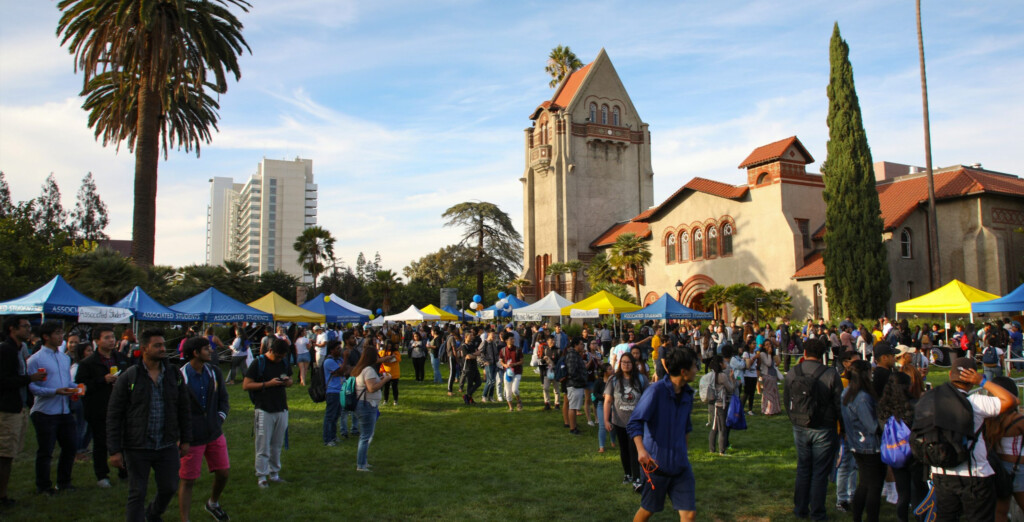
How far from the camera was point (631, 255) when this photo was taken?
140 feet

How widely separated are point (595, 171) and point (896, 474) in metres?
49.9

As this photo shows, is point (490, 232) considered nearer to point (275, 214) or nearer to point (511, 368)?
point (511, 368)

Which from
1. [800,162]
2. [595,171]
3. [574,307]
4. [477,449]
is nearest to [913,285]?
[800,162]

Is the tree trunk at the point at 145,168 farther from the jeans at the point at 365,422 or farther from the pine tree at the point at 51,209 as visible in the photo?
the pine tree at the point at 51,209

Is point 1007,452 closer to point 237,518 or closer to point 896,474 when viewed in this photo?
point 896,474

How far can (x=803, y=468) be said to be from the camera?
278 inches

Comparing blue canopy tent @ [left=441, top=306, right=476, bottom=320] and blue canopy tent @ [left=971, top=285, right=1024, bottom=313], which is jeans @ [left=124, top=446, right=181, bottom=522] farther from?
blue canopy tent @ [left=441, top=306, right=476, bottom=320]

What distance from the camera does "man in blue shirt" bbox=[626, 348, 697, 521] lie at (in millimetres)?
5199

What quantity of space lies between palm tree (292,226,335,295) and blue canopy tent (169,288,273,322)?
36686 mm

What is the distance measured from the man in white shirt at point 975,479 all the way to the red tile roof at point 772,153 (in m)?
33.3

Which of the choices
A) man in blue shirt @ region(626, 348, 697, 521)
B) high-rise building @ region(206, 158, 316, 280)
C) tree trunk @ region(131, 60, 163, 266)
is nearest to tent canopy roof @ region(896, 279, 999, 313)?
man in blue shirt @ region(626, 348, 697, 521)

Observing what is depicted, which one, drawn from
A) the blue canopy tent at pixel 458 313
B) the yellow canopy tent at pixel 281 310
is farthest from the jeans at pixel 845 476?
the blue canopy tent at pixel 458 313

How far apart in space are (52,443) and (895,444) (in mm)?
8714

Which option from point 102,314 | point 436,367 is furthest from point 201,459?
point 436,367
